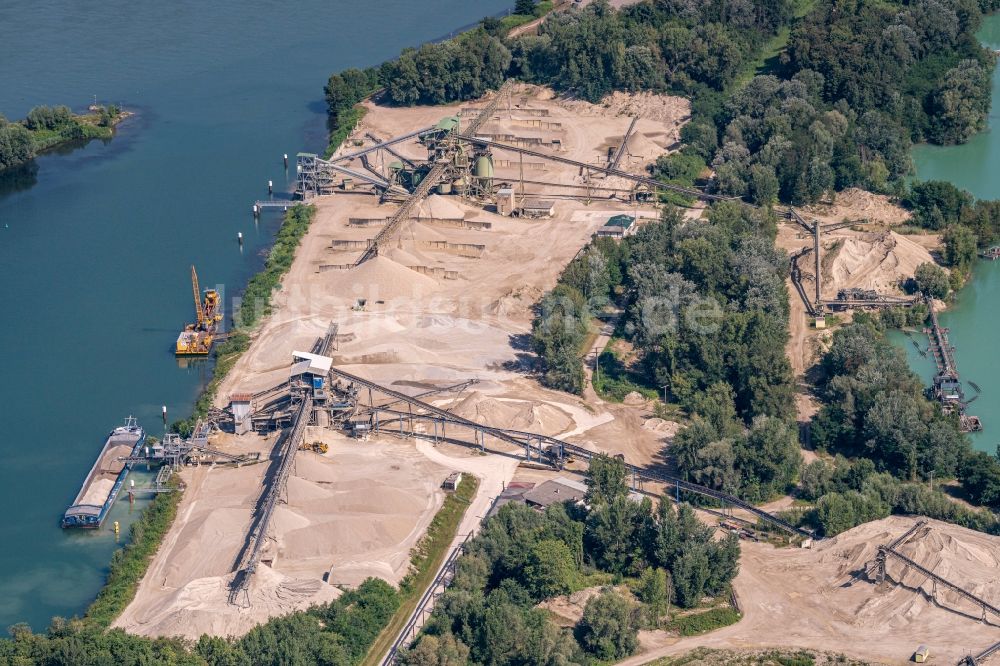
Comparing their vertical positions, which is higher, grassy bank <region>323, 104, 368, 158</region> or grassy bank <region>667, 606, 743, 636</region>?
grassy bank <region>323, 104, 368, 158</region>

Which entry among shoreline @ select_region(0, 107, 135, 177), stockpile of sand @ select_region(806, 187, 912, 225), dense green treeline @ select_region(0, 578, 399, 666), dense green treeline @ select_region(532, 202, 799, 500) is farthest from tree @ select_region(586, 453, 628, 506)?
shoreline @ select_region(0, 107, 135, 177)

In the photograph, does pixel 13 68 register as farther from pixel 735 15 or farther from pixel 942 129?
pixel 942 129

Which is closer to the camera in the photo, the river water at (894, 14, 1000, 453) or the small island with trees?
the river water at (894, 14, 1000, 453)

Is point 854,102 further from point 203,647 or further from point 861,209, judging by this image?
point 203,647

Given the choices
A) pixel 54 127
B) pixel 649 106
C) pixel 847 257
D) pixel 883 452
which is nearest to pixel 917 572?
pixel 883 452

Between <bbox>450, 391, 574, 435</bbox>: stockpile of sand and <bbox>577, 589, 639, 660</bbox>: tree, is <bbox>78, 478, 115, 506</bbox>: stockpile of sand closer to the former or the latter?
<bbox>450, 391, 574, 435</bbox>: stockpile of sand

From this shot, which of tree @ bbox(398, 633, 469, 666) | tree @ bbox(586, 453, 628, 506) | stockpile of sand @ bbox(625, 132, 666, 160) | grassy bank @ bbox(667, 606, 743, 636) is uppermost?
stockpile of sand @ bbox(625, 132, 666, 160)
